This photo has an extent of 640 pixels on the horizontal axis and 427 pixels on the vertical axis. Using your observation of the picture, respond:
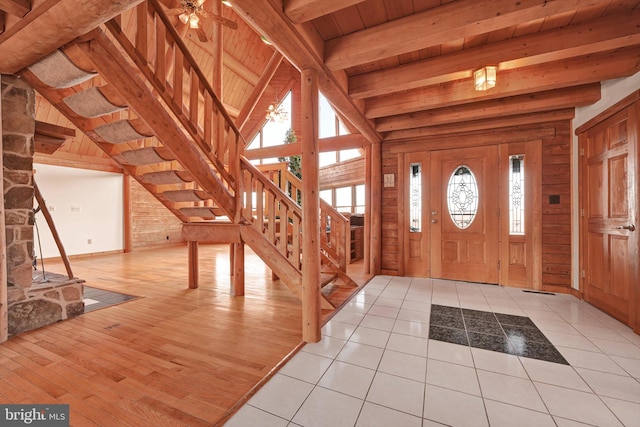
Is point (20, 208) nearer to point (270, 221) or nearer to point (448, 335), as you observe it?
point (270, 221)

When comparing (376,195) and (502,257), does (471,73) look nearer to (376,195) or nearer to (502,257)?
(376,195)

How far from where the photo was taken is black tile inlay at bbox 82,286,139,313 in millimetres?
3137

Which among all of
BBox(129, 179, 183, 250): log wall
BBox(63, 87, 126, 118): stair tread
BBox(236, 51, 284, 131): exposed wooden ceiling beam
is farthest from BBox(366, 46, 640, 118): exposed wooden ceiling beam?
BBox(129, 179, 183, 250): log wall

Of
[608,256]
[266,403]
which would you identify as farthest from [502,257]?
[266,403]

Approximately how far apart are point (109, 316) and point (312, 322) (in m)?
2.26

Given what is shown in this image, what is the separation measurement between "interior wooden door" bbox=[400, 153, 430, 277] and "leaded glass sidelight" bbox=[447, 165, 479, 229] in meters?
0.38

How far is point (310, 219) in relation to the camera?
2279 millimetres

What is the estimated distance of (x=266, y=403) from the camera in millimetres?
1555

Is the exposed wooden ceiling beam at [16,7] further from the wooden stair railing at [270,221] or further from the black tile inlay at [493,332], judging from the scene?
the black tile inlay at [493,332]

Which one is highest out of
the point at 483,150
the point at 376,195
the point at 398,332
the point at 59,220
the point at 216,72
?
the point at 216,72

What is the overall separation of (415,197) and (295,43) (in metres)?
3.32

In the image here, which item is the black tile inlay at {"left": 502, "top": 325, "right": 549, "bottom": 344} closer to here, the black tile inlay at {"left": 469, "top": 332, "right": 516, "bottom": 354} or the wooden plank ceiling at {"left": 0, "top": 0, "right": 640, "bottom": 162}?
the black tile inlay at {"left": 469, "top": 332, "right": 516, "bottom": 354}

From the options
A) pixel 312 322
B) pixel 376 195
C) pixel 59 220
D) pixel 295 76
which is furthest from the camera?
pixel 295 76

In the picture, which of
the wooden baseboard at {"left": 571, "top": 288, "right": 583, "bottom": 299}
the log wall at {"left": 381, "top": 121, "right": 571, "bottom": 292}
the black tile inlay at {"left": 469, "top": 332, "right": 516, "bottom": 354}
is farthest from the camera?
the log wall at {"left": 381, "top": 121, "right": 571, "bottom": 292}
